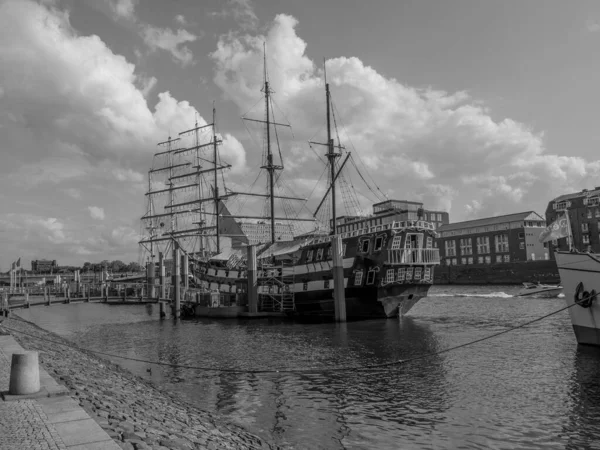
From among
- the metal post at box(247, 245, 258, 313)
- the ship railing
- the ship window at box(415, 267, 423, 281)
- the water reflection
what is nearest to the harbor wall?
the ship railing

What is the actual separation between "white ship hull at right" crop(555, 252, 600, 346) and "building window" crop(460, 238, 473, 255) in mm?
102736

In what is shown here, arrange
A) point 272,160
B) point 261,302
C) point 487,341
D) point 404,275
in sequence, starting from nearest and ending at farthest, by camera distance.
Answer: point 487,341 → point 404,275 → point 261,302 → point 272,160

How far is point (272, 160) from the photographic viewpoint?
60.3 metres

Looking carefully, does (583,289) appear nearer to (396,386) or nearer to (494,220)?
(396,386)

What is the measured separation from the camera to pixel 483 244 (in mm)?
119062

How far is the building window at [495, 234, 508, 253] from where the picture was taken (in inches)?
4498

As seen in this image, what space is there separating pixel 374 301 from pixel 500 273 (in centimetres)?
7343

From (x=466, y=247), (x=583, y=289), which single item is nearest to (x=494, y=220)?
(x=466, y=247)

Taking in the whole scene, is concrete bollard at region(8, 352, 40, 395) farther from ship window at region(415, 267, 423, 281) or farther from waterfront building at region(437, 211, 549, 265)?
waterfront building at region(437, 211, 549, 265)

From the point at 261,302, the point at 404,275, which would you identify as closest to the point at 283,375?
the point at 404,275

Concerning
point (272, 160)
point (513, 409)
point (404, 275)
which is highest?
point (272, 160)

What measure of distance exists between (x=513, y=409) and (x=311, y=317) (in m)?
30.8

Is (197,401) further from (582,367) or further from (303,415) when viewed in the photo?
(582,367)

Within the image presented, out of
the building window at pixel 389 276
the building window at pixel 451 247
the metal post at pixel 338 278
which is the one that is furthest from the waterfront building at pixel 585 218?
the metal post at pixel 338 278
